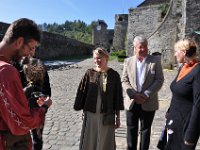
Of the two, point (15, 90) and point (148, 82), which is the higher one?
point (15, 90)

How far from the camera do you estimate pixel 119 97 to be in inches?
189

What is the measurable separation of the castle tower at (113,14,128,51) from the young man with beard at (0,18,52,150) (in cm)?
4828

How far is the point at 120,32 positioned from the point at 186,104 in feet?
156

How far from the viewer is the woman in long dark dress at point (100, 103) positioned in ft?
15.5

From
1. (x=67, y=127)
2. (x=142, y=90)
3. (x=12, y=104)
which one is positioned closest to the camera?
(x=12, y=104)

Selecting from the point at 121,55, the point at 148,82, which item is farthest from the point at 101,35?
the point at 148,82

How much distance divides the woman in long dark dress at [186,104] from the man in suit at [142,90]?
3.16ft

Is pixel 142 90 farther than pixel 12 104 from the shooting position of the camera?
Yes

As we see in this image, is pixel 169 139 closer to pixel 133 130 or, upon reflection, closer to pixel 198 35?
pixel 133 130

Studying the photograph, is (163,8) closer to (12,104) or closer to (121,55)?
(121,55)

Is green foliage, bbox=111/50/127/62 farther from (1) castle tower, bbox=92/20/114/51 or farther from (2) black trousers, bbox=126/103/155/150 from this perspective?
(2) black trousers, bbox=126/103/155/150

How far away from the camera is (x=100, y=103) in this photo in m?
4.76

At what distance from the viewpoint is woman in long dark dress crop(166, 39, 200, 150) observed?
355 centimetres

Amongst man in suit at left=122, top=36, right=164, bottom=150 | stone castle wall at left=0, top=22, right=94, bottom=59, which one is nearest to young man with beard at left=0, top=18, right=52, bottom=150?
man in suit at left=122, top=36, right=164, bottom=150
